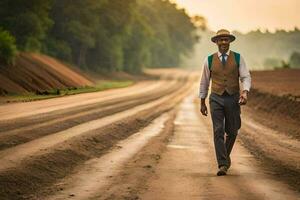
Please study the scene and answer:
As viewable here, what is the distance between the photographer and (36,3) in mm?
45594

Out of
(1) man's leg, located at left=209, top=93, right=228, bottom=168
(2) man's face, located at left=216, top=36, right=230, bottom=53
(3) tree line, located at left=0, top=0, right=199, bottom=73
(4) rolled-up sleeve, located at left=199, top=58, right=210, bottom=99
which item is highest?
(3) tree line, located at left=0, top=0, right=199, bottom=73

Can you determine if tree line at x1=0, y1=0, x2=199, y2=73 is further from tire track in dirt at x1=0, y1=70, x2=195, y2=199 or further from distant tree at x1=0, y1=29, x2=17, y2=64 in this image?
tire track in dirt at x1=0, y1=70, x2=195, y2=199

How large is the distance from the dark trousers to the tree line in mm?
27033

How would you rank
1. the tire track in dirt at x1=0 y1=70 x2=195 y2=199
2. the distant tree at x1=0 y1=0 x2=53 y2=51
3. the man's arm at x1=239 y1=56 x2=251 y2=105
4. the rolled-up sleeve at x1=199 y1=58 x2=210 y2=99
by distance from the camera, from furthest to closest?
the distant tree at x1=0 y1=0 x2=53 y2=51
the rolled-up sleeve at x1=199 y1=58 x2=210 y2=99
the man's arm at x1=239 y1=56 x2=251 y2=105
the tire track in dirt at x1=0 y1=70 x2=195 y2=199

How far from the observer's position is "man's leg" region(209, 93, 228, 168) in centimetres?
982

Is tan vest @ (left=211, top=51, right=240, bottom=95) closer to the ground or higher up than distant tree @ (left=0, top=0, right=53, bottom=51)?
closer to the ground

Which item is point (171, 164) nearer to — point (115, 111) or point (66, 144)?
point (66, 144)

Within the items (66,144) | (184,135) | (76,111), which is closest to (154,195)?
(66,144)

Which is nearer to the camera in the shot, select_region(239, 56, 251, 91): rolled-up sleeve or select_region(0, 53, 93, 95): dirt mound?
select_region(239, 56, 251, 91): rolled-up sleeve

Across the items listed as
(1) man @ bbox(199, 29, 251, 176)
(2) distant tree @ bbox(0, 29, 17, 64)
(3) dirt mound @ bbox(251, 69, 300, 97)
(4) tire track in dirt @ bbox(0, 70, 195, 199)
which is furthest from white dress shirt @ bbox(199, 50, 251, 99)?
(2) distant tree @ bbox(0, 29, 17, 64)

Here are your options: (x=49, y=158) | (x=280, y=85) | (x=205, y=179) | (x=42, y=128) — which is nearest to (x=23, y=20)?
(x=280, y=85)

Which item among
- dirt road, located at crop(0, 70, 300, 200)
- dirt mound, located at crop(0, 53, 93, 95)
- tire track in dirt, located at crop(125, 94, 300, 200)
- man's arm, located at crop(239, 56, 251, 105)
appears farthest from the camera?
dirt mound, located at crop(0, 53, 93, 95)

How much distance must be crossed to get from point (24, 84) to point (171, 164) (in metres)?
26.0

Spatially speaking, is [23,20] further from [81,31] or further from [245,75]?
[245,75]
